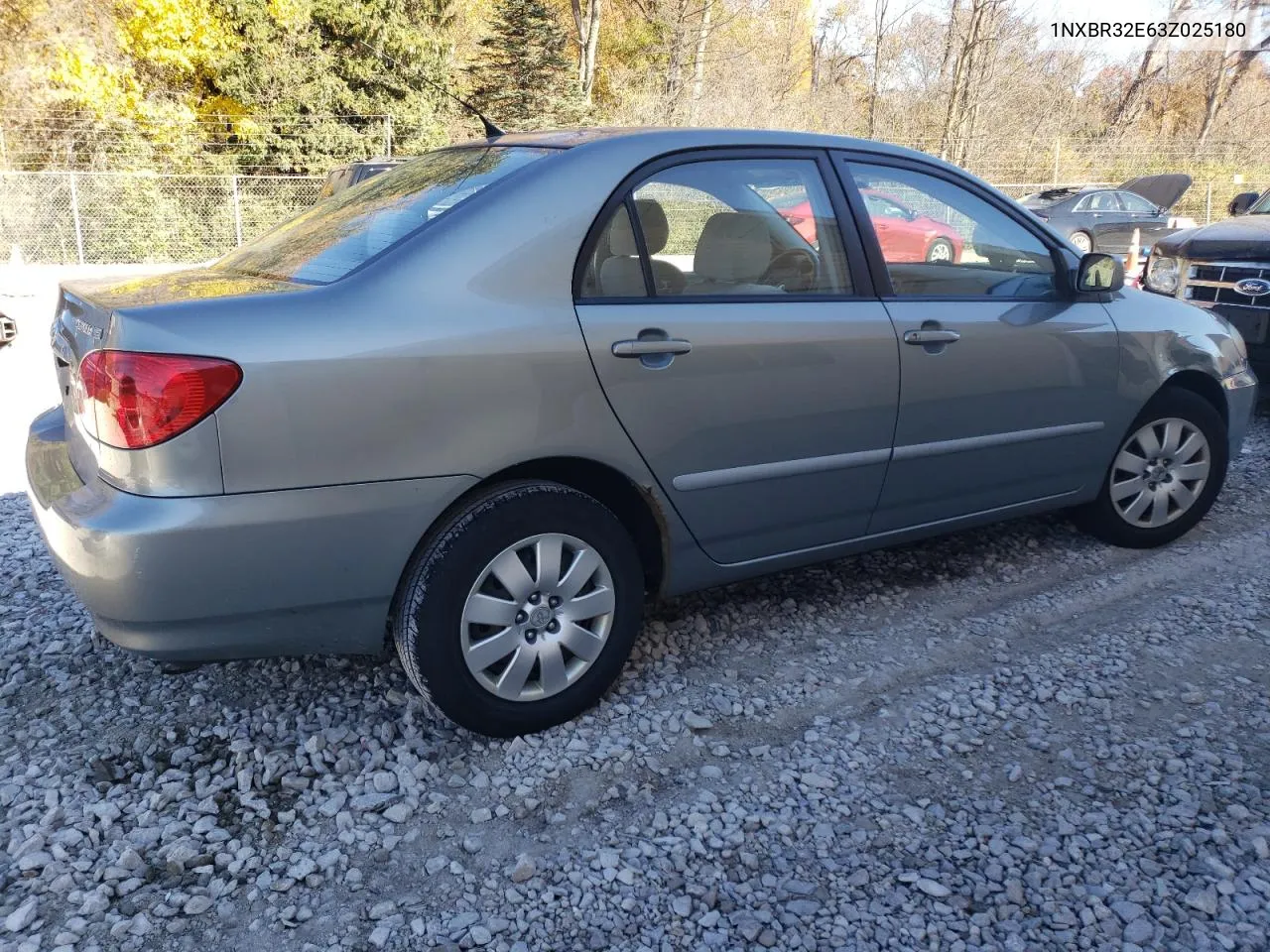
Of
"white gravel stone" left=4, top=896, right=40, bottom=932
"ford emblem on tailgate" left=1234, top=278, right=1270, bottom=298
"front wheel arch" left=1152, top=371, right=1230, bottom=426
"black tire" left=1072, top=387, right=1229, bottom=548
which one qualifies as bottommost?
"white gravel stone" left=4, top=896, right=40, bottom=932

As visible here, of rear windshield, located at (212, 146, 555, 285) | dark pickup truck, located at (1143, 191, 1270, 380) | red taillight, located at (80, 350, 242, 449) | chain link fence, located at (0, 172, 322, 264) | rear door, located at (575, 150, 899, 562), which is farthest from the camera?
chain link fence, located at (0, 172, 322, 264)

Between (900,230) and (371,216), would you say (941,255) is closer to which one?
(900,230)

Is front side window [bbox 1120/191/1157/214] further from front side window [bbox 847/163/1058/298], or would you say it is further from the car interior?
the car interior

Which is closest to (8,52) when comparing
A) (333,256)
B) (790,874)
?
(333,256)

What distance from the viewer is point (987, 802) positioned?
8.70 ft

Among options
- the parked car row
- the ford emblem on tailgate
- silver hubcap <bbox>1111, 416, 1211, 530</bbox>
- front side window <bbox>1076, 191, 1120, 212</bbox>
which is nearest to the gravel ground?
silver hubcap <bbox>1111, 416, 1211, 530</bbox>

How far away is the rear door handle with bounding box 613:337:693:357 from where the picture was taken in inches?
112

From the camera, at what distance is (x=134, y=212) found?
20234mm

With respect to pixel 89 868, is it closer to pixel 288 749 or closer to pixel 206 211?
pixel 288 749

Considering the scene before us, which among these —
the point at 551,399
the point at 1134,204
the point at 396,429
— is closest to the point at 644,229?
the point at 551,399

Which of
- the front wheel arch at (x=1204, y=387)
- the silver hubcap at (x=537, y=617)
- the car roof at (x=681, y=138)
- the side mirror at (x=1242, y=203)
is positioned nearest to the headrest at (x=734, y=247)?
the car roof at (x=681, y=138)

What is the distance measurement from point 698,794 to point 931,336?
175cm

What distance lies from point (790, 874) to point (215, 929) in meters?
1.31

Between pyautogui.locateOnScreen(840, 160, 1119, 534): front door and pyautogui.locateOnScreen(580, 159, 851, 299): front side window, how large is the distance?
0.71ft
